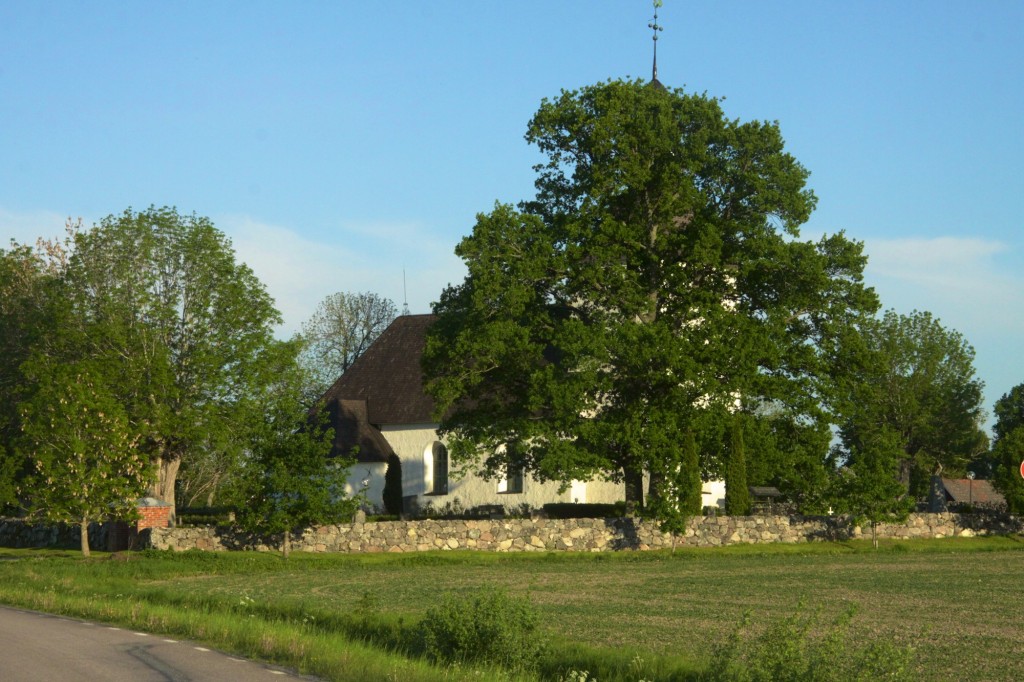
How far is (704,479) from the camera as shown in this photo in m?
44.5

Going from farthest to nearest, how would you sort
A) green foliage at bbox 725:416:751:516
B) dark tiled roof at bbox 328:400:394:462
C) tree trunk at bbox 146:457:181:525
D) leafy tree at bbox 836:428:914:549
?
dark tiled roof at bbox 328:400:394:462
tree trunk at bbox 146:457:181:525
green foliage at bbox 725:416:751:516
leafy tree at bbox 836:428:914:549

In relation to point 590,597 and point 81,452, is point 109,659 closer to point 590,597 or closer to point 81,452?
→ point 590,597

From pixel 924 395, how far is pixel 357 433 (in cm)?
4457

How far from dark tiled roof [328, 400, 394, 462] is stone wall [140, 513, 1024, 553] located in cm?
1323

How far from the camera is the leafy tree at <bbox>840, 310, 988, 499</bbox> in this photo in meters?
81.8

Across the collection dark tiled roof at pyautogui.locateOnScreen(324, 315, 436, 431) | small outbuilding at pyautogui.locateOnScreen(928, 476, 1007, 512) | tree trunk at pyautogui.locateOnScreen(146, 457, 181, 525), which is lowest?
small outbuilding at pyautogui.locateOnScreen(928, 476, 1007, 512)

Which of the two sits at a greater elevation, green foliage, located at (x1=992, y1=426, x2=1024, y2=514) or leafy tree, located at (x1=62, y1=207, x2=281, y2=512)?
leafy tree, located at (x1=62, y1=207, x2=281, y2=512)

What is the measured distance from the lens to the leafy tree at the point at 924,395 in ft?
268

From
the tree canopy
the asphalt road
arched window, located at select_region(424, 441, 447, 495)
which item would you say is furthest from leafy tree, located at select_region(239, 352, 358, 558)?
the asphalt road

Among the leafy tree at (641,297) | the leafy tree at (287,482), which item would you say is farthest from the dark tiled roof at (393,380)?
the leafy tree at (287,482)

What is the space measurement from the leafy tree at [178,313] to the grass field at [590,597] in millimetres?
8708

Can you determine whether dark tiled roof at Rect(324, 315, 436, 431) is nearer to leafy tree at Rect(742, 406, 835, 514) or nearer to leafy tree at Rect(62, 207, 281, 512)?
leafy tree at Rect(62, 207, 281, 512)

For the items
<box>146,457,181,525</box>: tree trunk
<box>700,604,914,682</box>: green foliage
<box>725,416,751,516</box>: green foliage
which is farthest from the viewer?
<box>146,457,181,525</box>: tree trunk

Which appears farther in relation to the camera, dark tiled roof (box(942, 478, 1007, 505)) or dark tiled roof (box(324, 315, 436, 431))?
dark tiled roof (box(942, 478, 1007, 505))
